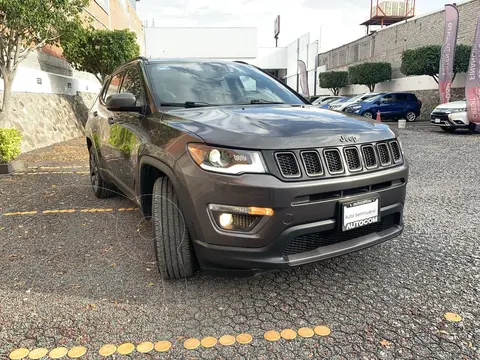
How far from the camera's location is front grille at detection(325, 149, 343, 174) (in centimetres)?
233

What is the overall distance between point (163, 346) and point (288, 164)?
1.21m

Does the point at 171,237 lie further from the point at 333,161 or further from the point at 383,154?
the point at 383,154

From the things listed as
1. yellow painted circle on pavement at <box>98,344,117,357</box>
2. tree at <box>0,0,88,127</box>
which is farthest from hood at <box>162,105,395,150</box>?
tree at <box>0,0,88,127</box>

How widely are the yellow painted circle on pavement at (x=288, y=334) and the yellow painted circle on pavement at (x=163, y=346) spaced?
62cm

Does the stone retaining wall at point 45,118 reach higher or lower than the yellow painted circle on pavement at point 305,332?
higher

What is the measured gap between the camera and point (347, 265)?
3004 millimetres

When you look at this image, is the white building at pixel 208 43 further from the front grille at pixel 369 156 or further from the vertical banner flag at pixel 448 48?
the front grille at pixel 369 156

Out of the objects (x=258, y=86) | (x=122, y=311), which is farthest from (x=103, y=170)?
(x=122, y=311)

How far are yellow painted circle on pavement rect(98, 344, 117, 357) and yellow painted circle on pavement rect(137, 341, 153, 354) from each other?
13 centimetres

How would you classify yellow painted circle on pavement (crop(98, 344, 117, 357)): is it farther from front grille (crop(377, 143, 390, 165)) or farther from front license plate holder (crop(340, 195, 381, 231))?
front grille (crop(377, 143, 390, 165))

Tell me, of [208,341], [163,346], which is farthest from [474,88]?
[163,346]

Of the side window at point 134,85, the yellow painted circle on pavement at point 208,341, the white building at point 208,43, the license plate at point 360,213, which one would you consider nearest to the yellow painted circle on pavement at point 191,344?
the yellow painted circle on pavement at point 208,341

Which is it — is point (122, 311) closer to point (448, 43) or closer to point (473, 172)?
point (473, 172)

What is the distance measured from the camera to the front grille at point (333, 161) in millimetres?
2333
